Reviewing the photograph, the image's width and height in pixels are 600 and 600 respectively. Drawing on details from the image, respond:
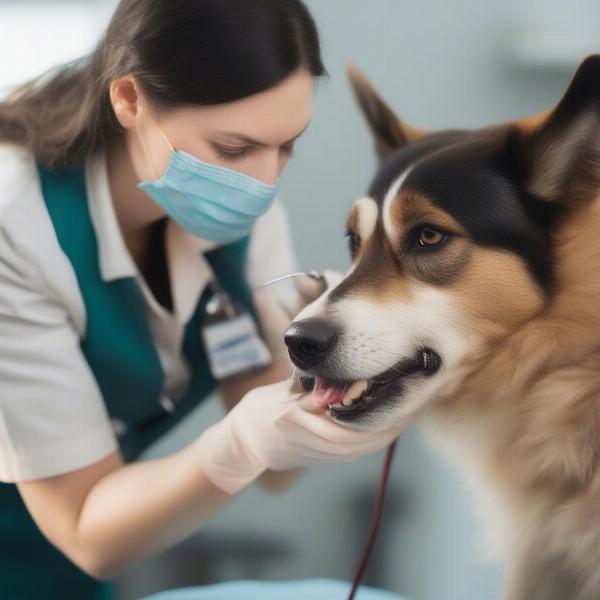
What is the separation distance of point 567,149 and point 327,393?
0.35 meters

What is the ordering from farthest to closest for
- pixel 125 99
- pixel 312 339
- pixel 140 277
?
pixel 140 277
pixel 125 99
pixel 312 339

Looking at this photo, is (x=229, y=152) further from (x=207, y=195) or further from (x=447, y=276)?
(x=447, y=276)

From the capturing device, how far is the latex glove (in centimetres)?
82

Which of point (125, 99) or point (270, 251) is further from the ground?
point (125, 99)

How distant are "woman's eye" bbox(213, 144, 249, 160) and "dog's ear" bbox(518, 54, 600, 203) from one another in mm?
305

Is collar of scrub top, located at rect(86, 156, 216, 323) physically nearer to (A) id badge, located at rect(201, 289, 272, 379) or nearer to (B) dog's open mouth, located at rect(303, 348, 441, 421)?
(A) id badge, located at rect(201, 289, 272, 379)

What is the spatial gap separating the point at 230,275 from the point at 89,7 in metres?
0.49

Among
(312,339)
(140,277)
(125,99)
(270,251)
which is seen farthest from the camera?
(270,251)

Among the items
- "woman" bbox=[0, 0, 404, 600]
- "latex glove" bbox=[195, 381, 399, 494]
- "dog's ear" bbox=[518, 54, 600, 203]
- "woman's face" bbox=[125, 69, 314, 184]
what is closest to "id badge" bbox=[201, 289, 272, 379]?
"woman" bbox=[0, 0, 404, 600]

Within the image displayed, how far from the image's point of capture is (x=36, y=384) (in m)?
0.92

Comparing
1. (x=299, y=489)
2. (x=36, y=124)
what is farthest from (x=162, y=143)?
(x=299, y=489)

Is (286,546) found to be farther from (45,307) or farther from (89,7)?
(89,7)

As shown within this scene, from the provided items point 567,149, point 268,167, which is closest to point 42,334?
point 268,167

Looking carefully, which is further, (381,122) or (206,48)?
(381,122)
